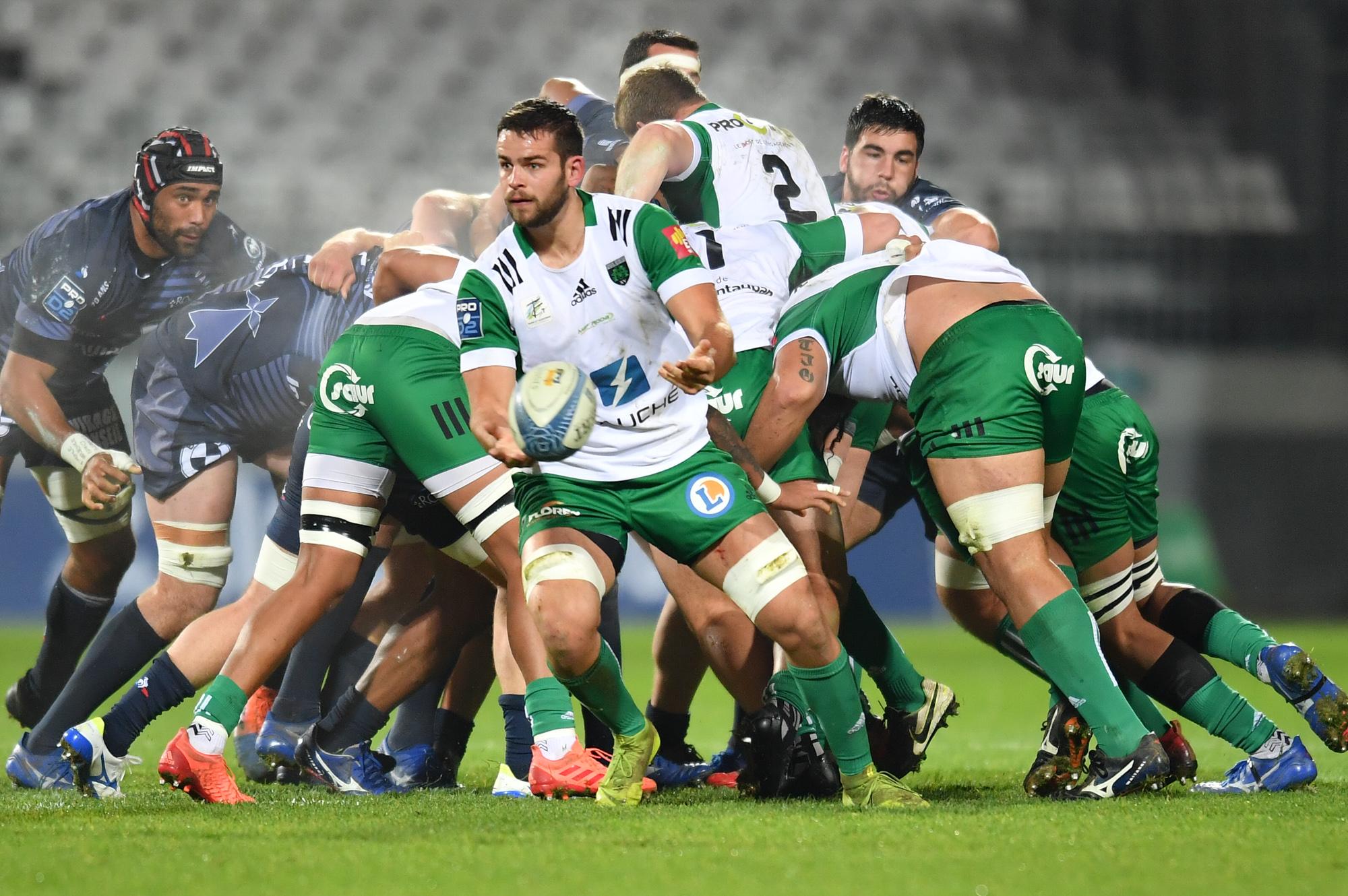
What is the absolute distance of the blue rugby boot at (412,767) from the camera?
5.03m

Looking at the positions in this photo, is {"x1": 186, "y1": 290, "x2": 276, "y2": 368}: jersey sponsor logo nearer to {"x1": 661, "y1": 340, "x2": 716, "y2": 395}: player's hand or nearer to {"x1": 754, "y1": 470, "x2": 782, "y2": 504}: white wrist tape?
{"x1": 754, "y1": 470, "x2": 782, "y2": 504}: white wrist tape

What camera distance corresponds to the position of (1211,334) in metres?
14.5

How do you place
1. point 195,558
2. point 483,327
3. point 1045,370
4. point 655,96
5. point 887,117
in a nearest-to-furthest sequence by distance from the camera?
point 483,327 → point 1045,370 → point 195,558 → point 655,96 → point 887,117

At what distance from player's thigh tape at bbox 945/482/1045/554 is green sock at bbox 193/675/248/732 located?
2.02m

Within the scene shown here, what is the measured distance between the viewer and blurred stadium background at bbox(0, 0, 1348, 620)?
Result: 1394 centimetres

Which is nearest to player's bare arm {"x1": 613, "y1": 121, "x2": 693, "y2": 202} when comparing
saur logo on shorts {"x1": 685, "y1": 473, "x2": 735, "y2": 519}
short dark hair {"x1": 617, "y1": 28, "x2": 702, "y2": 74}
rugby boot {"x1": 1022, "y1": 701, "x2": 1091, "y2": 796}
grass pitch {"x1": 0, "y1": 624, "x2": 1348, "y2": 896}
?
saur logo on shorts {"x1": 685, "y1": 473, "x2": 735, "y2": 519}

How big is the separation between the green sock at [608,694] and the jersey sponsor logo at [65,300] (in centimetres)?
307

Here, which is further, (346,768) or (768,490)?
(346,768)

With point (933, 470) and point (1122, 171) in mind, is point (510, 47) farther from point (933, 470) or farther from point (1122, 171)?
point (933, 470)

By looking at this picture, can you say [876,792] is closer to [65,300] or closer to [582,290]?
[582,290]

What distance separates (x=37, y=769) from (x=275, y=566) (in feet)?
3.12

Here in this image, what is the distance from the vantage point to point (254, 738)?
17.5 feet

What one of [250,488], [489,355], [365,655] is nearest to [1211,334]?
[250,488]

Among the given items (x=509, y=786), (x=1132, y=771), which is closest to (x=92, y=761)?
(x=509, y=786)
